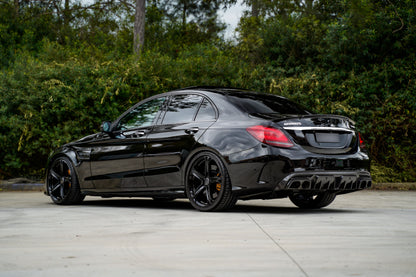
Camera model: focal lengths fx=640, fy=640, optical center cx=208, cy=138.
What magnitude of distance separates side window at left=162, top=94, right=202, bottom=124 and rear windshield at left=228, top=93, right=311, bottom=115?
51cm

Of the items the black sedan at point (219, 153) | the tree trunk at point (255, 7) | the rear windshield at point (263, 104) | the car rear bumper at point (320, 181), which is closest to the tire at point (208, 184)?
the black sedan at point (219, 153)

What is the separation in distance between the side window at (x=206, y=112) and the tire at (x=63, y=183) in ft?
7.89

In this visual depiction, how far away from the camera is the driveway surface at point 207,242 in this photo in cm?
428

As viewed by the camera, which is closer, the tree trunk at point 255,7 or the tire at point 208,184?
the tire at point 208,184

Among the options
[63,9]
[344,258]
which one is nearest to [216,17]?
[63,9]

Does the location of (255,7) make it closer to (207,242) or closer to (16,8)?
(16,8)

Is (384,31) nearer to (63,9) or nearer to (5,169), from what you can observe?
(5,169)

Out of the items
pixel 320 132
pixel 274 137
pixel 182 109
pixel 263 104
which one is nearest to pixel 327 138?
pixel 320 132

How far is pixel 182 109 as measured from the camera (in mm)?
8602

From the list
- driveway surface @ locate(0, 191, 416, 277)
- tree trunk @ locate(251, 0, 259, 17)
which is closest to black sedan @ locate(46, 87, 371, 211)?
driveway surface @ locate(0, 191, 416, 277)

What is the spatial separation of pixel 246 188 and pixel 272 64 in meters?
11.1

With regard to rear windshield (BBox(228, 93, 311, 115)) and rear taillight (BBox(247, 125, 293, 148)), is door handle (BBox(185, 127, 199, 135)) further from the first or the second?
rear taillight (BBox(247, 125, 293, 148))

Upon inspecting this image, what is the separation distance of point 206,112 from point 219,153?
0.80 metres

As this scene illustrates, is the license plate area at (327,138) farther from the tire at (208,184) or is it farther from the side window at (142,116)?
the side window at (142,116)
